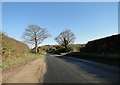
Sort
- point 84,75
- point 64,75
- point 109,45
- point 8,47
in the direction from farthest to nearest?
point 109,45, point 8,47, point 64,75, point 84,75

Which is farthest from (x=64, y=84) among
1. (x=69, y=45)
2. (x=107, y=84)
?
(x=69, y=45)

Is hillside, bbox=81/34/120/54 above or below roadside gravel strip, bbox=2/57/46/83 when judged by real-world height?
above

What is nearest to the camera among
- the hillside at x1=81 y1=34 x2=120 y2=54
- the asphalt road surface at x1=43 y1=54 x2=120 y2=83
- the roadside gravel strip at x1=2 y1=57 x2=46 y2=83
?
the asphalt road surface at x1=43 y1=54 x2=120 y2=83

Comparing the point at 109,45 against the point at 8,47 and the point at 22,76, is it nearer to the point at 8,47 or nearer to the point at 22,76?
the point at 22,76

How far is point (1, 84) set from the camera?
4.09m

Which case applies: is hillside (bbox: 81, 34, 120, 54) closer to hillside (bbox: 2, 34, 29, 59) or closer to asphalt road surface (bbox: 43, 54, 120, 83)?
asphalt road surface (bbox: 43, 54, 120, 83)

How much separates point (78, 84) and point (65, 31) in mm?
44490

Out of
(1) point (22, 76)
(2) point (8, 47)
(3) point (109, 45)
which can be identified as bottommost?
(1) point (22, 76)

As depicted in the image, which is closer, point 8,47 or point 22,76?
point 22,76

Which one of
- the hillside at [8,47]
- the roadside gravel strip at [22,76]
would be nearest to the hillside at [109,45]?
the roadside gravel strip at [22,76]

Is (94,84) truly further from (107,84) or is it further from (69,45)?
(69,45)

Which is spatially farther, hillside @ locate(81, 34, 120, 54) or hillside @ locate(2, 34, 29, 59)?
hillside @ locate(81, 34, 120, 54)

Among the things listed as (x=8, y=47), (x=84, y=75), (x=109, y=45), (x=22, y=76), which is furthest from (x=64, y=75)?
(x=109, y=45)

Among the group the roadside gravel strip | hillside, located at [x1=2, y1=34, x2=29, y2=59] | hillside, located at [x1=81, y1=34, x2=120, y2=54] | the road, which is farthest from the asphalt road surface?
hillside, located at [x1=2, y1=34, x2=29, y2=59]
